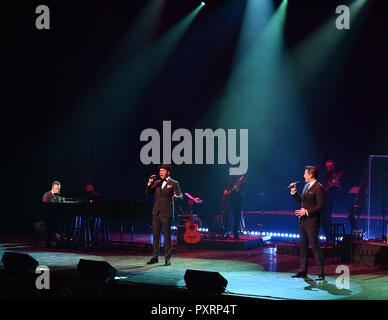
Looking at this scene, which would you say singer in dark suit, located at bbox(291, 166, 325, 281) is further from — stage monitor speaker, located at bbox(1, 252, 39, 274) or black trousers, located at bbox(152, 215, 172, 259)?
stage monitor speaker, located at bbox(1, 252, 39, 274)

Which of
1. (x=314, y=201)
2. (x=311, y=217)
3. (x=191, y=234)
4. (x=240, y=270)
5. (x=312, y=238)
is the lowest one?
(x=240, y=270)

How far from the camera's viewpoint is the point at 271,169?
51.3ft

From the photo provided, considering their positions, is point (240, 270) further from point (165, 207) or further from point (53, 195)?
point (53, 195)

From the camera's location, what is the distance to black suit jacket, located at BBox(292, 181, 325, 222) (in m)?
7.23

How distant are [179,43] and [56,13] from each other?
383 centimetres

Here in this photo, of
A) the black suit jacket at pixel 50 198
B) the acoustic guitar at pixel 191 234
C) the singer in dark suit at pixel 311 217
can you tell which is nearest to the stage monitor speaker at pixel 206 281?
the singer in dark suit at pixel 311 217

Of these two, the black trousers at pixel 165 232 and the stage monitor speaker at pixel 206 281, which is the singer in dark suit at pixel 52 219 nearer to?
the black trousers at pixel 165 232

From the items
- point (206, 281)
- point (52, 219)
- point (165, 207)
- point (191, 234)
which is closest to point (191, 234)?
point (191, 234)

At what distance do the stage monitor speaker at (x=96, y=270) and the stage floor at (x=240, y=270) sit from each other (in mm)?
730

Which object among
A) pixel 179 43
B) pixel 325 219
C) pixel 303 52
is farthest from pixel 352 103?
pixel 179 43

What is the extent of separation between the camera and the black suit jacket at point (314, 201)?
285 inches

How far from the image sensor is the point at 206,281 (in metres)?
5.55

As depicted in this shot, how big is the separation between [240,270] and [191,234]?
10.8 feet
